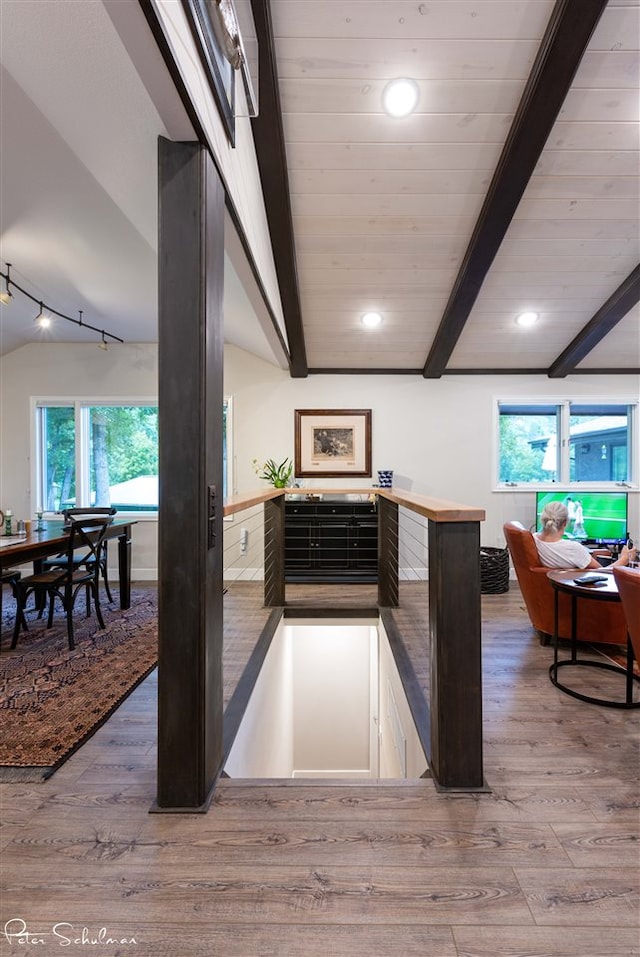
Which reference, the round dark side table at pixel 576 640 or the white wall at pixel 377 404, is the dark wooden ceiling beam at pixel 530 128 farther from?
the round dark side table at pixel 576 640

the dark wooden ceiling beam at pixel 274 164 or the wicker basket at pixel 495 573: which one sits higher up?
the dark wooden ceiling beam at pixel 274 164

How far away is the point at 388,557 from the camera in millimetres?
3809

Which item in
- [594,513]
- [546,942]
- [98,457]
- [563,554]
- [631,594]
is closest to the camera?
[546,942]

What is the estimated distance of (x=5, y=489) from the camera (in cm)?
516

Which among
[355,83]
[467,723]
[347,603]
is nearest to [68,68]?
[355,83]

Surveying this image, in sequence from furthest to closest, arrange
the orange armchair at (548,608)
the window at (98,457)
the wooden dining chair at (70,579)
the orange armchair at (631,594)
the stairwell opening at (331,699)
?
the window at (98,457) → the stairwell opening at (331,699) → the wooden dining chair at (70,579) → the orange armchair at (548,608) → the orange armchair at (631,594)

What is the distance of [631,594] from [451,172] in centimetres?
258

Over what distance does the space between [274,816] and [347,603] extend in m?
2.41

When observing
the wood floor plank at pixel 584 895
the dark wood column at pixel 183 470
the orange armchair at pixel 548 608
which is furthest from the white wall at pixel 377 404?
the wood floor plank at pixel 584 895

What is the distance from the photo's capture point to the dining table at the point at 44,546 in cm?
304

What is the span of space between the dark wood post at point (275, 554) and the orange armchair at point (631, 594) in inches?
95.9

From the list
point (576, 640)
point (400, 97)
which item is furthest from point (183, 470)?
point (576, 640)

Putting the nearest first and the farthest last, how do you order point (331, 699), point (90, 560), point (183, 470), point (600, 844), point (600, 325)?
point (600, 844)
point (183, 470)
point (600, 325)
point (90, 560)
point (331, 699)

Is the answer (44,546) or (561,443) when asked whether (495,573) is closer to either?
(561,443)
